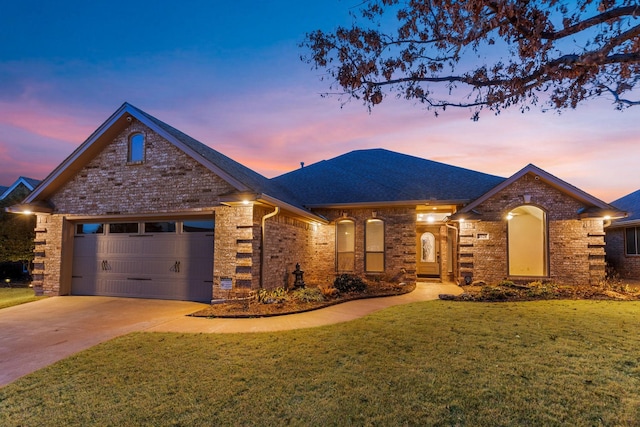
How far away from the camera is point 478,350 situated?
17.8 feet

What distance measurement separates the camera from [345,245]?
597 inches

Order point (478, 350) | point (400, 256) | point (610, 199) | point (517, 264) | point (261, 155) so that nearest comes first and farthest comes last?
point (478, 350)
point (517, 264)
point (400, 256)
point (261, 155)
point (610, 199)

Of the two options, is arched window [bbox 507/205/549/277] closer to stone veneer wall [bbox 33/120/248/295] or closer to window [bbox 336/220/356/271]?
window [bbox 336/220/356/271]

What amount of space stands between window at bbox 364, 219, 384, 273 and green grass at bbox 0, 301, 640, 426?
7782 mm

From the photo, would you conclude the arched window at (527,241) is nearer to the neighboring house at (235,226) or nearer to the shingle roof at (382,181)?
the neighboring house at (235,226)

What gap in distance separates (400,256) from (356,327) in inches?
305

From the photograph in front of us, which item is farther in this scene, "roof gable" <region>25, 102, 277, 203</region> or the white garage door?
the white garage door

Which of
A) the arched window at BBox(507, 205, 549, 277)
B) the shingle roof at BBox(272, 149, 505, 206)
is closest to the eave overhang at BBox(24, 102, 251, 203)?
the shingle roof at BBox(272, 149, 505, 206)

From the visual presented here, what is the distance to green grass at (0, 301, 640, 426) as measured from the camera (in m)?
3.46

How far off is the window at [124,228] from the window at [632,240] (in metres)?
23.3

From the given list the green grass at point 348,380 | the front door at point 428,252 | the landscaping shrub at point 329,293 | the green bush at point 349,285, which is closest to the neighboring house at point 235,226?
the landscaping shrub at point 329,293

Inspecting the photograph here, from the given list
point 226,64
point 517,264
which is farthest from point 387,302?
point 226,64

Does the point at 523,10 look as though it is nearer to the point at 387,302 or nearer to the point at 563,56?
the point at 563,56

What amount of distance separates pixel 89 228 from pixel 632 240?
25.2 meters
